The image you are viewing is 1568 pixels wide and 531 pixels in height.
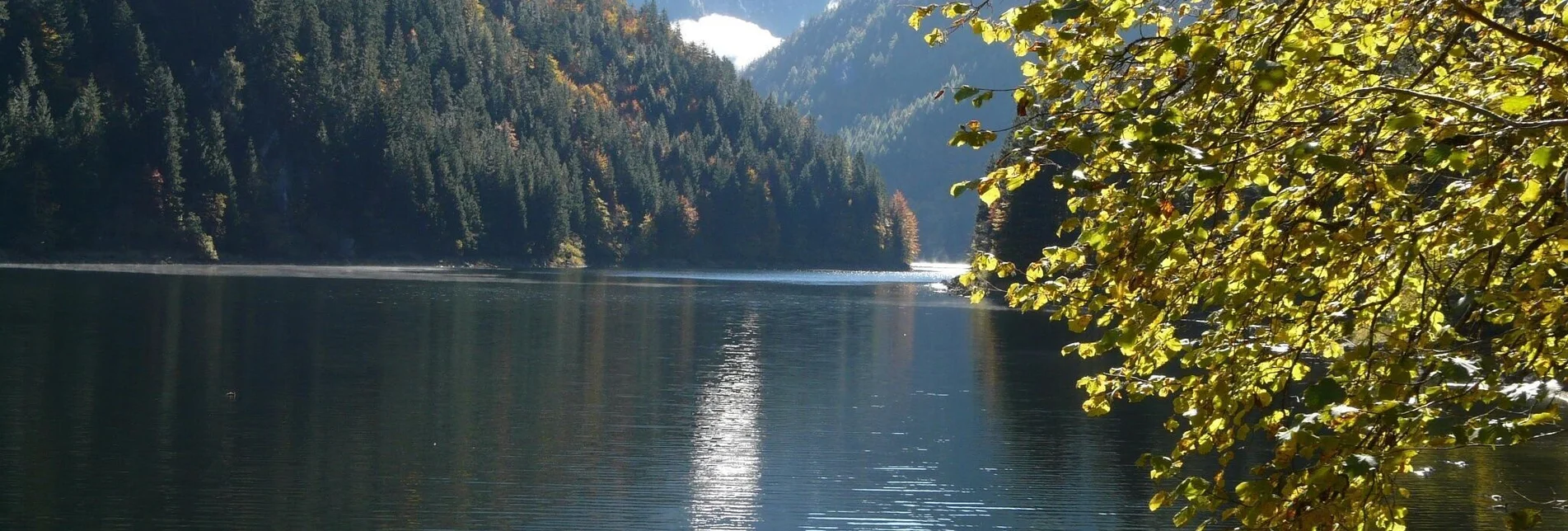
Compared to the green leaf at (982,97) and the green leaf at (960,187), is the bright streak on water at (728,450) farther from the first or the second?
the green leaf at (982,97)

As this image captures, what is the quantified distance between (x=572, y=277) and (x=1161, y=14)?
4591 inches

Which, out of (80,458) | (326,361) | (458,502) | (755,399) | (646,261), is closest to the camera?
(458,502)

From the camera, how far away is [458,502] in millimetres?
21625

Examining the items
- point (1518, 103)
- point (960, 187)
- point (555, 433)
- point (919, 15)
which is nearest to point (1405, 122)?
point (1518, 103)

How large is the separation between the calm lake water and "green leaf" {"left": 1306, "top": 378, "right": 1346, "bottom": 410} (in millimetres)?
8736

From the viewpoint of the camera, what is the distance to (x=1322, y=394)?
6746 mm

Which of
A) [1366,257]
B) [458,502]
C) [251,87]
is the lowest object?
[458,502]

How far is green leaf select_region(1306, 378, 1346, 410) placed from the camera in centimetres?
673

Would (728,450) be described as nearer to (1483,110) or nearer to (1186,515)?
(1186,515)

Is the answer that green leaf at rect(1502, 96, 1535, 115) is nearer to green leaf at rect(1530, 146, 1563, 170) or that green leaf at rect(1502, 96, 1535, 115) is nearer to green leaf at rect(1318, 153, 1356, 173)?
green leaf at rect(1530, 146, 1563, 170)

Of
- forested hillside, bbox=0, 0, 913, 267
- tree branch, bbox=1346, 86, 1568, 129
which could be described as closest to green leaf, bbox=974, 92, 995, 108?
tree branch, bbox=1346, 86, 1568, 129

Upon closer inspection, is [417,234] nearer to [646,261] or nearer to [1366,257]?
[646,261]

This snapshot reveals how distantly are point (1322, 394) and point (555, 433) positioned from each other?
76.4ft

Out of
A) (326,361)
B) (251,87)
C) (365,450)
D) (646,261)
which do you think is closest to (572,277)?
(251,87)
